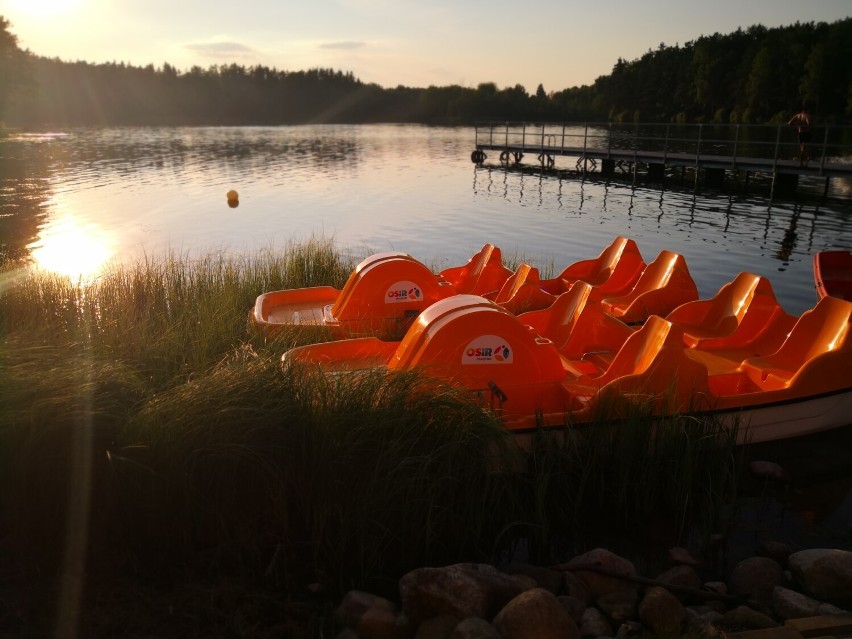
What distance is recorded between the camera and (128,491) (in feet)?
12.6

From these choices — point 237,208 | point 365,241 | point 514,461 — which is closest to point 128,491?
point 514,461

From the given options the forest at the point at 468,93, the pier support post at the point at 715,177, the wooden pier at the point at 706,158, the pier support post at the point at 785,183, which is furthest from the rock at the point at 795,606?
the forest at the point at 468,93

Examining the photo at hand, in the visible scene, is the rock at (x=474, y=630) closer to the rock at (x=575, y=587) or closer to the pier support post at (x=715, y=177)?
the rock at (x=575, y=587)

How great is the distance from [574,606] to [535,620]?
0.61 meters

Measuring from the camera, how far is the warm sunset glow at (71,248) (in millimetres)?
15882

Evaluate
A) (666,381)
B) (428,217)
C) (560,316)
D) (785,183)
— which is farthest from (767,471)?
(785,183)

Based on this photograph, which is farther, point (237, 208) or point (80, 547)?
point (237, 208)

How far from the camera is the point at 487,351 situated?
17.3ft

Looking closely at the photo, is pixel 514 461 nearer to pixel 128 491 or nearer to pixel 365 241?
pixel 128 491

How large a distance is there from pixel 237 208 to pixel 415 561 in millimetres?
22189

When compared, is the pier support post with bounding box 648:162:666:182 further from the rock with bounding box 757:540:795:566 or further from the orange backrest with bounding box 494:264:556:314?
the rock with bounding box 757:540:795:566

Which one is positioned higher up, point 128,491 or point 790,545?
point 128,491

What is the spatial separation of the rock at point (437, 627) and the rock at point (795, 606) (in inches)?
68.9

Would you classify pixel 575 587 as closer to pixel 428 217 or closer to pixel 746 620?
pixel 746 620
